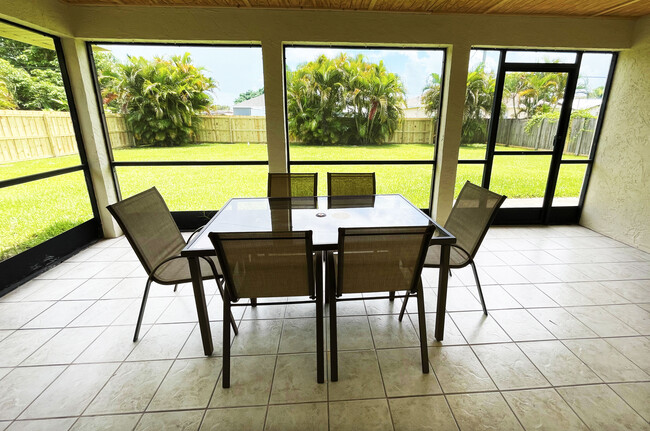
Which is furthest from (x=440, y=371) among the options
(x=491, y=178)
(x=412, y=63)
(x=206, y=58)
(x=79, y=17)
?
(x=79, y=17)

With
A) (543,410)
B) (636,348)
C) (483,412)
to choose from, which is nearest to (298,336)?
(483,412)

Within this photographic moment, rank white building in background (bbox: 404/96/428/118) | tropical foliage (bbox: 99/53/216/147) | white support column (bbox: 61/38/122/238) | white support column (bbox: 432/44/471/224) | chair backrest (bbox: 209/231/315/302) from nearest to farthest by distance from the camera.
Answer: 1. chair backrest (bbox: 209/231/315/302)
2. white support column (bbox: 61/38/122/238)
3. white support column (bbox: 432/44/471/224)
4. tropical foliage (bbox: 99/53/216/147)
5. white building in background (bbox: 404/96/428/118)

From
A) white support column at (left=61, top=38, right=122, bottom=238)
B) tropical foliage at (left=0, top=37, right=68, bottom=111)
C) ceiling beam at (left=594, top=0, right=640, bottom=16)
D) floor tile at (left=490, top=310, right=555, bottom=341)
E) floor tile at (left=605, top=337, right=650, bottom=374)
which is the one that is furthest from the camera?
white support column at (left=61, top=38, right=122, bottom=238)

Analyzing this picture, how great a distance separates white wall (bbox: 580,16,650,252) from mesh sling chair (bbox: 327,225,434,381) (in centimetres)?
344

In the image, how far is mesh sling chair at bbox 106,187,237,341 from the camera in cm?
174

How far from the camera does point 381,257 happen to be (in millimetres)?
1475

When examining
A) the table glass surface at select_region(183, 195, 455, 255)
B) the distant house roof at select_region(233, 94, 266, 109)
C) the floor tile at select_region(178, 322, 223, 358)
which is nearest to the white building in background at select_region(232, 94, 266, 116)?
the distant house roof at select_region(233, 94, 266, 109)

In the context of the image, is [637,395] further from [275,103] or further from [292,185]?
[275,103]

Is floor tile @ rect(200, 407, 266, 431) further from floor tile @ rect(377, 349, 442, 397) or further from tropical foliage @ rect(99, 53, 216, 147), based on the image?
tropical foliage @ rect(99, 53, 216, 147)

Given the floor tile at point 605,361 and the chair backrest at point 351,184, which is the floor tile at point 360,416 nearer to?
the floor tile at point 605,361

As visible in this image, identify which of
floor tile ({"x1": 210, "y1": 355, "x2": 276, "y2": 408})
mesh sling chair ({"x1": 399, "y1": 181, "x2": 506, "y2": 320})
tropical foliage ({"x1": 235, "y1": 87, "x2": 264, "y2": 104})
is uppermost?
tropical foliage ({"x1": 235, "y1": 87, "x2": 264, "y2": 104})

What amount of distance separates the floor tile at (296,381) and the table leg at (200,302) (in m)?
0.44

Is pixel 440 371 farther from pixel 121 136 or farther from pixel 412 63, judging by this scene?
pixel 121 136

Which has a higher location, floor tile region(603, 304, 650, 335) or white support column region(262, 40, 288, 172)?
white support column region(262, 40, 288, 172)
